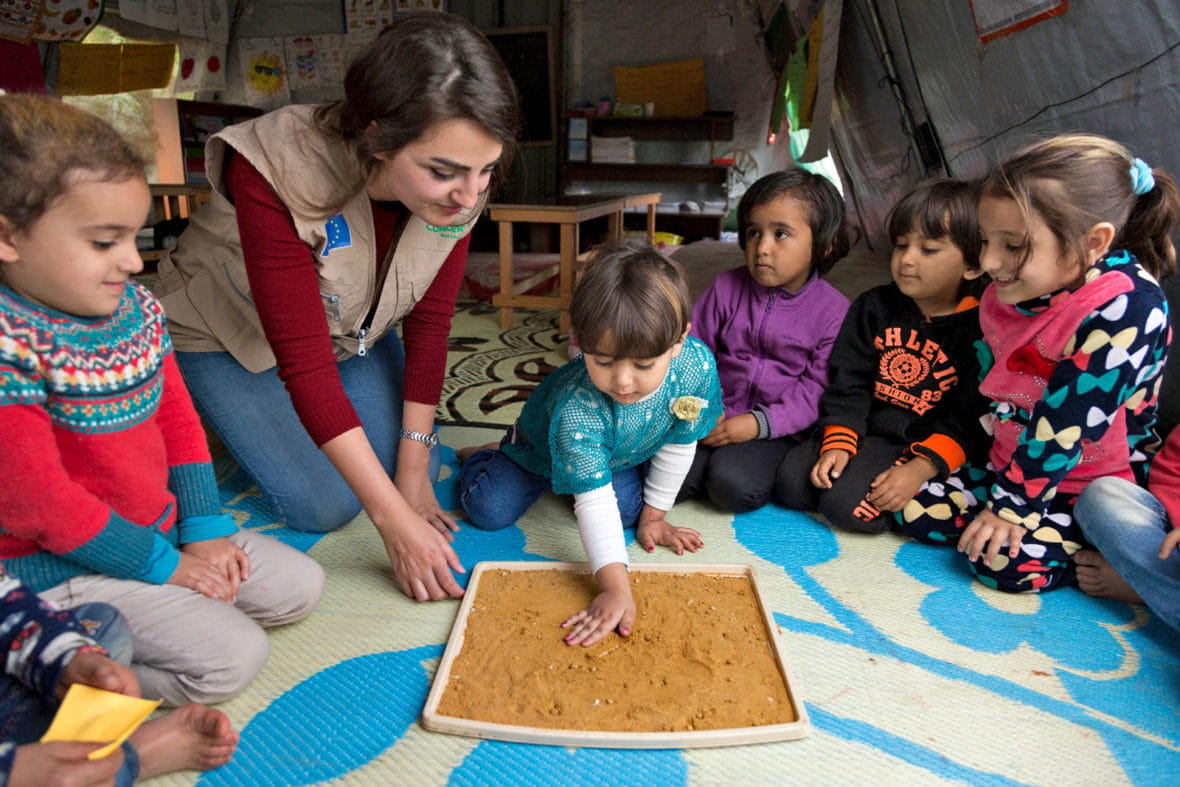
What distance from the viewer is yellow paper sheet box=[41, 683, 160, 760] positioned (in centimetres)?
63

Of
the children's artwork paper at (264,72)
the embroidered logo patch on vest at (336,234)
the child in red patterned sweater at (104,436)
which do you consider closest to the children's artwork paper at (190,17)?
the children's artwork paper at (264,72)

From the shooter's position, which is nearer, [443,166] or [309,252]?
[443,166]

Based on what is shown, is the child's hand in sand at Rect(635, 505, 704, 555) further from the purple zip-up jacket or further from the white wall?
the white wall

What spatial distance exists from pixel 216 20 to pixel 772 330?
178 inches

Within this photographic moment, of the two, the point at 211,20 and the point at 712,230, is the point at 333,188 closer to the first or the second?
the point at 712,230

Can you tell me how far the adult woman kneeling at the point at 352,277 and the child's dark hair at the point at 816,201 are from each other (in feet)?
1.89

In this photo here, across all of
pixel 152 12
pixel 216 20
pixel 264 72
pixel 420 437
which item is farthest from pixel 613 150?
pixel 420 437

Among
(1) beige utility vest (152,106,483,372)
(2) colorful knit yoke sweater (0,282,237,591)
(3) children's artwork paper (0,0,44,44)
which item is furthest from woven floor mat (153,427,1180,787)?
(3) children's artwork paper (0,0,44,44)

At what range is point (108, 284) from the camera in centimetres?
76

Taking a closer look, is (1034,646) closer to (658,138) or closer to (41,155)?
(41,155)

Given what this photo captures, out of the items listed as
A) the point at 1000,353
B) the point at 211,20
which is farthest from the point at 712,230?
the point at 1000,353

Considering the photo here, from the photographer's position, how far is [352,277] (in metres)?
1.18

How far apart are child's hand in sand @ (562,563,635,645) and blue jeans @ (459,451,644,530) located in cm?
26

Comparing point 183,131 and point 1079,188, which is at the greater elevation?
point 183,131
